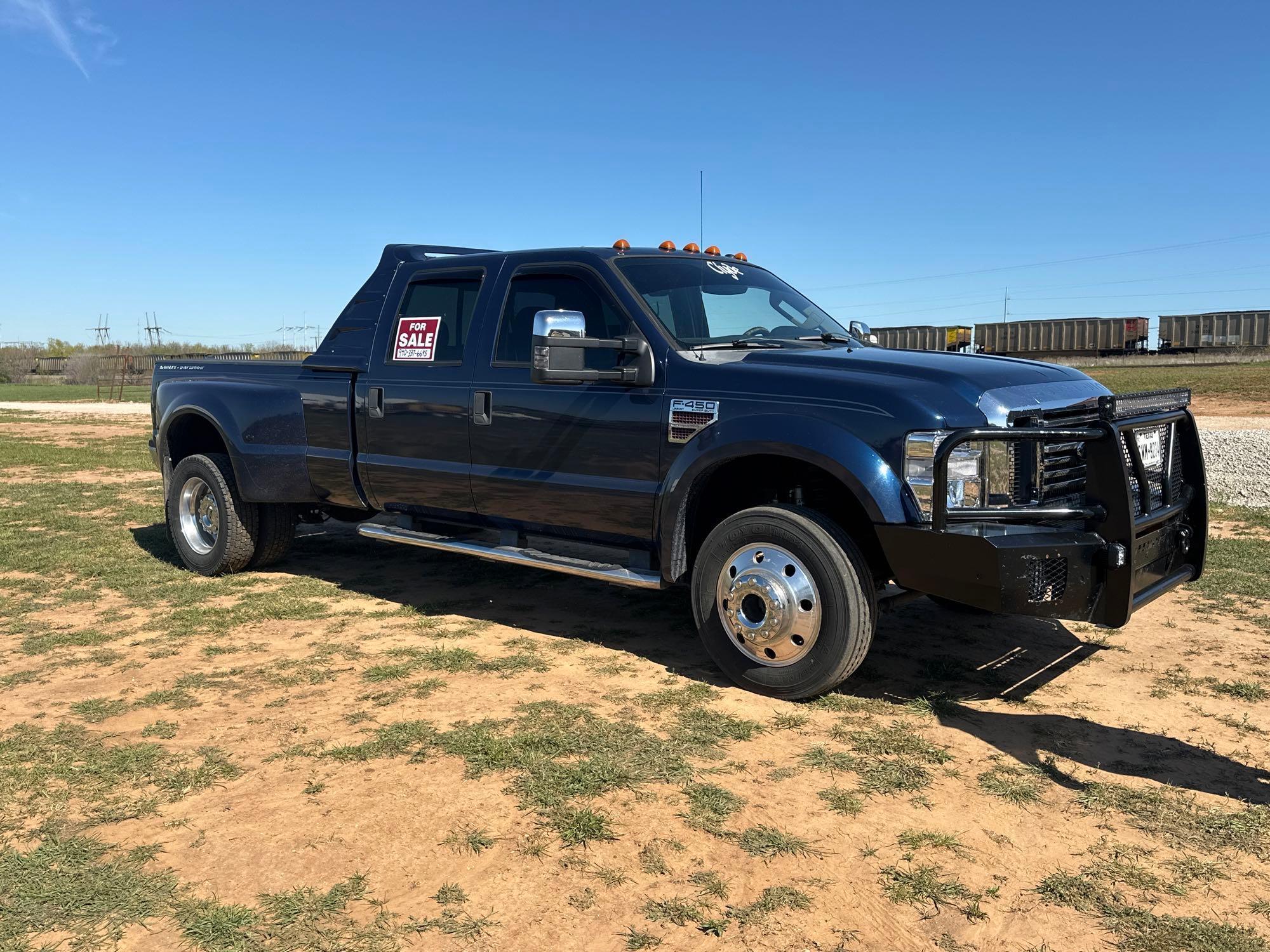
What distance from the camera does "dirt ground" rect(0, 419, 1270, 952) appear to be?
9.42ft

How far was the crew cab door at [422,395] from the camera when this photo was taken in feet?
19.1

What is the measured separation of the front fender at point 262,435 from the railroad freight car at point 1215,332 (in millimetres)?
44180

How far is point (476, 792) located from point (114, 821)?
1.19m

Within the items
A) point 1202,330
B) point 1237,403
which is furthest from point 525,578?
point 1202,330

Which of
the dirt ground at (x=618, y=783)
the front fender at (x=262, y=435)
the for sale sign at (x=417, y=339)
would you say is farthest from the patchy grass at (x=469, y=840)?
the front fender at (x=262, y=435)

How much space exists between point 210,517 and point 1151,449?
19.6 feet

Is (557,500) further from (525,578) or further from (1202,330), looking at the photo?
(1202,330)

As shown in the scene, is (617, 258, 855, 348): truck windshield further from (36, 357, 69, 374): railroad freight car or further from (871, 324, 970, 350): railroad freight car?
(36, 357, 69, 374): railroad freight car

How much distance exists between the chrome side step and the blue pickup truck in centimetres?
2

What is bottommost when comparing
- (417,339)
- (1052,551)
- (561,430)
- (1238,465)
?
(1238,465)

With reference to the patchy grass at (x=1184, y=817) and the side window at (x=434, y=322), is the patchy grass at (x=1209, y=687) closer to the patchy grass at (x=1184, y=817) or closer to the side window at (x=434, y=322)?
the patchy grass at (x=1184, y=817)

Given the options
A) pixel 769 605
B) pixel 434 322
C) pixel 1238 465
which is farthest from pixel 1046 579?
pixel 1238 465

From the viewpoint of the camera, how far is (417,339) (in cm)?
613

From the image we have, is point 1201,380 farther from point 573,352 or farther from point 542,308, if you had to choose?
point 573,352
